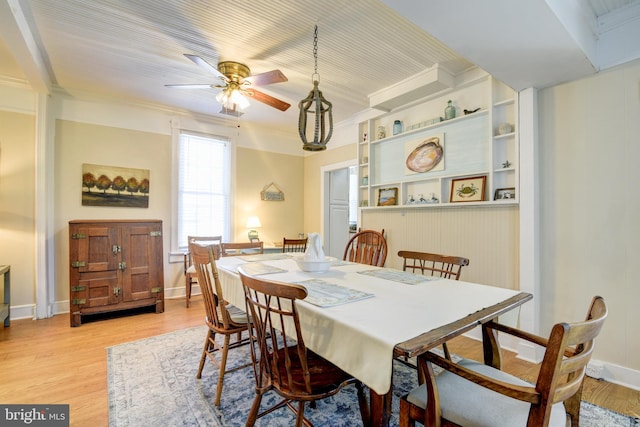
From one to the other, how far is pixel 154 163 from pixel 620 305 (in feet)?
16.8

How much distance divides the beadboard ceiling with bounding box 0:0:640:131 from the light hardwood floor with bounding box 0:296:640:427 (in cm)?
231

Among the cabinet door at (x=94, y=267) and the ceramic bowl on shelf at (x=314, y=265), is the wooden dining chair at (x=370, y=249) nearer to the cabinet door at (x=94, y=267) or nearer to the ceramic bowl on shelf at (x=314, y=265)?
the ceramic bowl on shelf at (x=314, y=265)

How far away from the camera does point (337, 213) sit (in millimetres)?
5336

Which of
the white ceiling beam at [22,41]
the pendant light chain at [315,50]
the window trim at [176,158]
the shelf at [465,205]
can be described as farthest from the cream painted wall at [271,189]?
the white ceiling beam at [22,41]

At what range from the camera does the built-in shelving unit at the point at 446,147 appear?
277cm

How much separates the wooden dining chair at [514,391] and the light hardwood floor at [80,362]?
140cm

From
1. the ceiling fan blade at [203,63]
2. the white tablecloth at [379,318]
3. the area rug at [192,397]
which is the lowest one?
the area rug at [192,397]

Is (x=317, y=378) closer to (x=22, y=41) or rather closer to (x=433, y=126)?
(x=433, y=126)

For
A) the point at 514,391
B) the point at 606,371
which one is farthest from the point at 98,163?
the point at 606,371

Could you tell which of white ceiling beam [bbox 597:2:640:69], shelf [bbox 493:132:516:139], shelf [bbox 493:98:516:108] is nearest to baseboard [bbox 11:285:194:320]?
shelf [bbox 493:132:516:139]

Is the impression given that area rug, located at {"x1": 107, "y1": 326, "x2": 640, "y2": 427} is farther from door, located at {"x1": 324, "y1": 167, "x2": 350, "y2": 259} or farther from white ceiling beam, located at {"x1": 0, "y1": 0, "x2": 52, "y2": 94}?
door, located at {"x1": 324, "y1": 167, "x2": 350, "y2": 259}

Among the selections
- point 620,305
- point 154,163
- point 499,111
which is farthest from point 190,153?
point 620,305

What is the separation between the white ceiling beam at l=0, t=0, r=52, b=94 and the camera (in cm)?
201

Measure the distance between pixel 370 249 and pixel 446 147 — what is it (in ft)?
4.72
